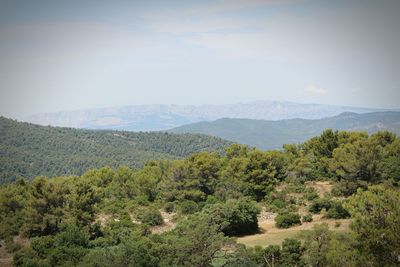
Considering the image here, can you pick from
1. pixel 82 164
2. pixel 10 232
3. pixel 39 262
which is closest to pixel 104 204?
pixel 10 232

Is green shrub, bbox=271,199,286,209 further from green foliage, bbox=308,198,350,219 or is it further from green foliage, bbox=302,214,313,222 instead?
green foliage, bbox=302,214,313,222

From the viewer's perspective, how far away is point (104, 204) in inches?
1756

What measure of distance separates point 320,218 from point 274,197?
8.56 meters

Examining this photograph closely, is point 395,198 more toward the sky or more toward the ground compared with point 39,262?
more toward the sky

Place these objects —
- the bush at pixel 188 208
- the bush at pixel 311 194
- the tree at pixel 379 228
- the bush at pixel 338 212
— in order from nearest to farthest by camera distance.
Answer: the tree at pixel 379 228 → the bush at pixel 338 212 → the bush at pixel 188 208 → the bush at pixel 311 194

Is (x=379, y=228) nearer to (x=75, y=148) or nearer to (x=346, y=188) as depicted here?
(x=346, y=188)

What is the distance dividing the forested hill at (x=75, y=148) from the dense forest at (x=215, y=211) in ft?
210

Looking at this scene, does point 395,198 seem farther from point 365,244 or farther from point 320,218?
point 320,218

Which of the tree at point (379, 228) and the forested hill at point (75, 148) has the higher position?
the tree at point (379, 228)

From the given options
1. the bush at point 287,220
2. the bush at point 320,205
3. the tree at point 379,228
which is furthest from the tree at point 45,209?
the tree at point 379,228

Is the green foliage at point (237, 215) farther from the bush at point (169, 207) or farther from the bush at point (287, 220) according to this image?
the bush at point (169, 207)

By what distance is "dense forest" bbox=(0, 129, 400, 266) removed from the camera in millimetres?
18870

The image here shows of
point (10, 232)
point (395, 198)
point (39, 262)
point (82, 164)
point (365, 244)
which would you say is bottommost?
→ point (82, 164)

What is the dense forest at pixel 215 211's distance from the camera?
61.9ft
